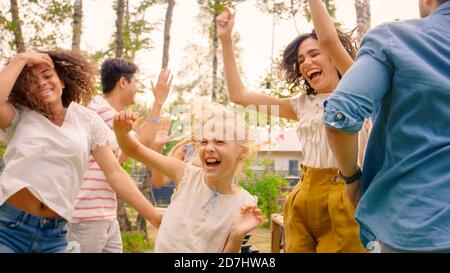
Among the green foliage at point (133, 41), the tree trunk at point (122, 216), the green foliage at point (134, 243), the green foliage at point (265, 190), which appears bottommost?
the green foliage at point (265, 190)

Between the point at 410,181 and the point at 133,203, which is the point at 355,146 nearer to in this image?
the point at 410,181

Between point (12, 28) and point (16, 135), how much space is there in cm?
715

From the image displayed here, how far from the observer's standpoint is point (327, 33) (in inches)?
87.7

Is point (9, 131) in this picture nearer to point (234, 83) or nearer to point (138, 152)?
point (138, 152)

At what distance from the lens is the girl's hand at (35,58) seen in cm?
257

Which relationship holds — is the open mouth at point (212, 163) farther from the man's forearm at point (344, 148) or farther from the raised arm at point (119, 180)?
the man's forearm at point (344, 148)

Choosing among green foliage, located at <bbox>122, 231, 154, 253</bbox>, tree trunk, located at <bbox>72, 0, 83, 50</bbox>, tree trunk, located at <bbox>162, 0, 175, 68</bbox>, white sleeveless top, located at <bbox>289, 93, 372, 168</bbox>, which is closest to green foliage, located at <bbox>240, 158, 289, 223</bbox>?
tree trunk, located at <bbox>162, 0, 175, 68</bbox>

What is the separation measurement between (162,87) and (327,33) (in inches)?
66.2

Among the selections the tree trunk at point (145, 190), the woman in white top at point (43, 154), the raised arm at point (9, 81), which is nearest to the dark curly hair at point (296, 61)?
the woman in white top at point (43, 154)

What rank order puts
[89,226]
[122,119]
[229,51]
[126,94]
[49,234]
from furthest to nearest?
[126,94]
[89,226]
[229,51]
[122,119]
[49,234]

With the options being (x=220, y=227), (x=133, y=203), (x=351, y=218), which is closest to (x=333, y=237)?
(x=351, y=218)

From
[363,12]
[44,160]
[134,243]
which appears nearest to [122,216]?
[134,243]

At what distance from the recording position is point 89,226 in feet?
10.8

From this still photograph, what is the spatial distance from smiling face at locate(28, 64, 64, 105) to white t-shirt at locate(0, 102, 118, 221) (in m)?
0.11
